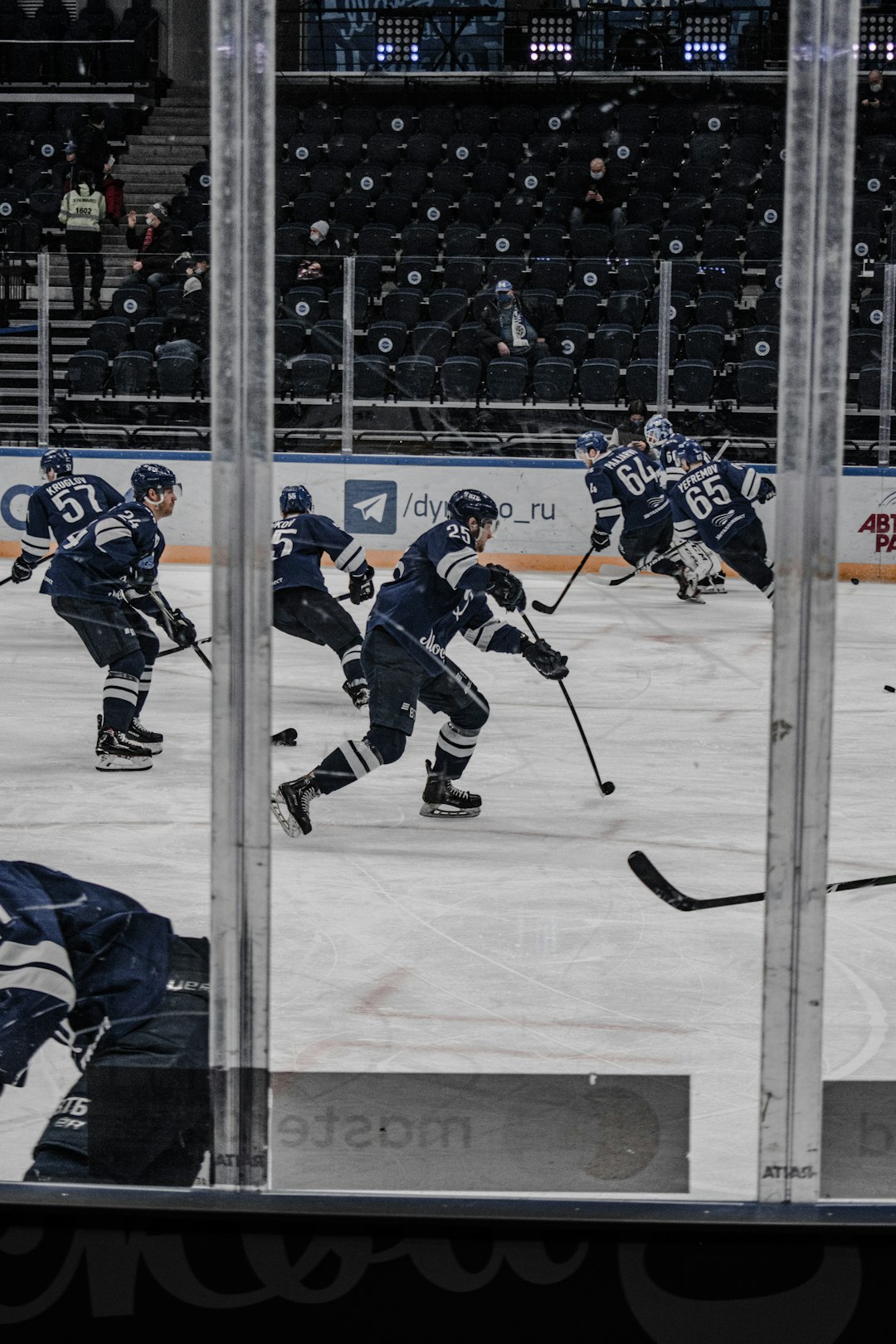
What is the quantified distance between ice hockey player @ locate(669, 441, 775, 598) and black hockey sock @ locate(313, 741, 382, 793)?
13.8ft

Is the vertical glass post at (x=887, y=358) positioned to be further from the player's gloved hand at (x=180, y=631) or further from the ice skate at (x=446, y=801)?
the ice skate at (x=446, y=801)

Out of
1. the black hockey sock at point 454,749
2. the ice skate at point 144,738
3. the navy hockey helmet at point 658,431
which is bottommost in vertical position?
the ice skate at point 144,738

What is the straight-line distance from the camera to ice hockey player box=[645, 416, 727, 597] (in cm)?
884

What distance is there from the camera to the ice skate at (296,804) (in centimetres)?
425

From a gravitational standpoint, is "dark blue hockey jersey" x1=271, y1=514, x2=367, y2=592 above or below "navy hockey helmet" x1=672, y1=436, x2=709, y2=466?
below

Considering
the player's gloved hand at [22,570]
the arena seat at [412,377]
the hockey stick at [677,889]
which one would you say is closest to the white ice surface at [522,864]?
the hockey stick at [677,889]

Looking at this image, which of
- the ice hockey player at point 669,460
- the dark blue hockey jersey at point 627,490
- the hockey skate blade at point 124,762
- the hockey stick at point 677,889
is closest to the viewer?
the hockey stick at point 677,889

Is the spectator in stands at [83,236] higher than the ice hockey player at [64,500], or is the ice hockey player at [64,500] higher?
the spectator in stands at [83,236]

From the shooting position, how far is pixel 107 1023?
1815mm

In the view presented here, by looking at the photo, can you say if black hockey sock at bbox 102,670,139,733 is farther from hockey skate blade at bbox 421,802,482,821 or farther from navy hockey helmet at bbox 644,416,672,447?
navy hockey helmet at bbox 644,416,672,447

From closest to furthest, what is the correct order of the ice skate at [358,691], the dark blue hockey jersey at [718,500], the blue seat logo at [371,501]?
1. the ice skate at [358,691]
2. the dark blue hockey jersey at [718,500]
3. the blue seat logo at [371,501]

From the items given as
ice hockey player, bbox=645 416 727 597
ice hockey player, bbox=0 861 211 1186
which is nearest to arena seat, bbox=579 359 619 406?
ice hockey player, bbox=645 416 727 597

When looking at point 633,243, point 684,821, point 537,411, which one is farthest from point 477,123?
point 684,821

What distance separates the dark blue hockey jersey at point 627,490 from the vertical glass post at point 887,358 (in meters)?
1.13
